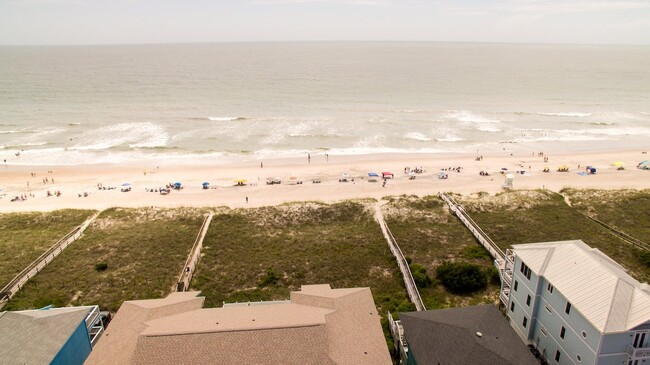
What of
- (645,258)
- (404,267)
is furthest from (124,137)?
(645,258)

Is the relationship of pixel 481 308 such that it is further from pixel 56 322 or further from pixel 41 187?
pixel 41 187

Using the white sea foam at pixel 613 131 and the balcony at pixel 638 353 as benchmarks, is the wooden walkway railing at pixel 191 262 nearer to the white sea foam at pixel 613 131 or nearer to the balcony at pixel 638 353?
the balcony at pixel 638 353

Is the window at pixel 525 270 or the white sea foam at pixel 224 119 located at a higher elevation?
the white sea foam at pixel 224 119

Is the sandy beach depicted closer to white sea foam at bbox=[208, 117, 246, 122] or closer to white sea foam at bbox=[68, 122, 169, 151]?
white sea foam at bbox=[68, 122, 169, 151]

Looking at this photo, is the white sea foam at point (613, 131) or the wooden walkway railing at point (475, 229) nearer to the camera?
the wooden walkway railing at point (475, 229)

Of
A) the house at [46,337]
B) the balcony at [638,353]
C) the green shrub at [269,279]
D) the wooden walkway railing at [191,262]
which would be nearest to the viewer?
the balcony at [638,353]

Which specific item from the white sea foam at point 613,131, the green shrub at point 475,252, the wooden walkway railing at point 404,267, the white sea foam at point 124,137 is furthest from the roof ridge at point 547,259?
the white sea foam at point 613,131

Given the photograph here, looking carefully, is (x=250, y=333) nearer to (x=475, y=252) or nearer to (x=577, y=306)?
(x=577, y=306)

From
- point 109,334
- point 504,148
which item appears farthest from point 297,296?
point 504,148
